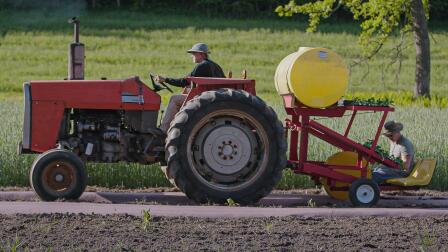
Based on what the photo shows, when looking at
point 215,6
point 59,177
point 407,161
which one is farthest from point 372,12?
point 215,6

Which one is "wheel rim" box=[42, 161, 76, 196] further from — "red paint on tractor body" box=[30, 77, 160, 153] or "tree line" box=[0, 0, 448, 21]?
"tree line" box=[0, 0, 448, 21]

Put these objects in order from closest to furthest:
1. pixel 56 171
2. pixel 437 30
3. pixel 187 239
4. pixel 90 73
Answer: pixel 187 239, pixel 56 171, pixel 90 73, pixel 437 30

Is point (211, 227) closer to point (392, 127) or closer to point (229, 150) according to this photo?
point (229, 150)

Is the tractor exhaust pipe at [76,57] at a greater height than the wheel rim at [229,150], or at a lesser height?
greater

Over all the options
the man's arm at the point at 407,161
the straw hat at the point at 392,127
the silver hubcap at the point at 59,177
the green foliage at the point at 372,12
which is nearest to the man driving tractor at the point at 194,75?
the silver hubcap at the point at 59,177

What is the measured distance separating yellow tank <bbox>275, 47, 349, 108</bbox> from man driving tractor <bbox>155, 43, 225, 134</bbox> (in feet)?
2.53

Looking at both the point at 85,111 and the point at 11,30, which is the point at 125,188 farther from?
the point at 11,30

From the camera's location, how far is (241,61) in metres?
37.3

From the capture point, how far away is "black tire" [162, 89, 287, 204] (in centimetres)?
1049

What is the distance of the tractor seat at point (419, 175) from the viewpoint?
36.5ft

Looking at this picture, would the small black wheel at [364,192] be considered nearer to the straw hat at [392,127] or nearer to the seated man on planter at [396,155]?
the seated man on planter at [396,155]

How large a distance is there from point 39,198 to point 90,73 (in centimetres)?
2291

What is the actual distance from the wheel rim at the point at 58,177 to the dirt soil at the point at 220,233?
1399 millimetres

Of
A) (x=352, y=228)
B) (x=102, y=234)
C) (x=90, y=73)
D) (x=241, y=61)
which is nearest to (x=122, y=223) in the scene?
(x=102, y=234)
